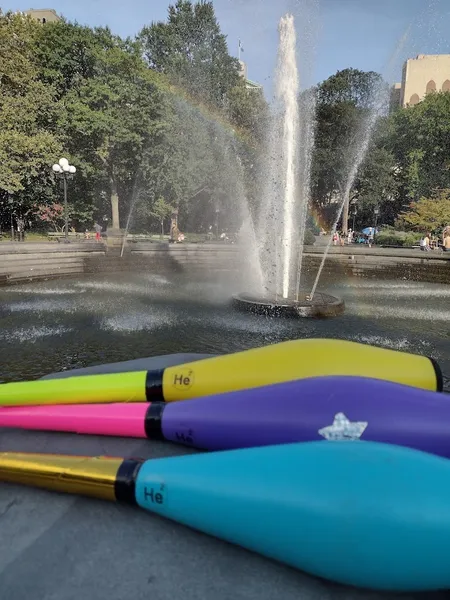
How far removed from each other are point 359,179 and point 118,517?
5174 cm

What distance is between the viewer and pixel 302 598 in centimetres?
Result: 202

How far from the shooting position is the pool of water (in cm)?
733

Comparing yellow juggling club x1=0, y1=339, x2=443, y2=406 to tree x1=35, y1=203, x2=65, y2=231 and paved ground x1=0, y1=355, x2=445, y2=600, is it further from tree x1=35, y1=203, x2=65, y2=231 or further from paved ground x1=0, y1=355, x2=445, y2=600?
tree x1=35, y1=203, x2=65, y2=231

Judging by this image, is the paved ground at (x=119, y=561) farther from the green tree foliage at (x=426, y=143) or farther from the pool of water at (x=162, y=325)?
the green tree foliage at (x=426, y=143)

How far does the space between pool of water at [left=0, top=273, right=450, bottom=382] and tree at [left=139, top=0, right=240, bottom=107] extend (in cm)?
3509

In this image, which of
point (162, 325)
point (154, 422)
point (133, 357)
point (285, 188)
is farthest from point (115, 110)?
point (154, 422)

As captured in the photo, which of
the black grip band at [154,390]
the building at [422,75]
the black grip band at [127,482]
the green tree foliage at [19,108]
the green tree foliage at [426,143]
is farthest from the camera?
the building at [422,75]

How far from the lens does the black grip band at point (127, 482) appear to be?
7.91ft

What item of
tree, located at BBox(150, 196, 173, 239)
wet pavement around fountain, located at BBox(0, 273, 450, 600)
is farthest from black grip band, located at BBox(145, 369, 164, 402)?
tree, located at BBox(150, 196, 173, 239)

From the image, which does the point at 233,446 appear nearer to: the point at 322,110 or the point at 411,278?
the point at 411,278

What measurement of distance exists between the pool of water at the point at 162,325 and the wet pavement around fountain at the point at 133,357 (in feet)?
0.09

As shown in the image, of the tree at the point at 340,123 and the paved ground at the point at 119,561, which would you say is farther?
the tree at the point at 340,123

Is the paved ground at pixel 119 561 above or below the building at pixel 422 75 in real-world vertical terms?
below

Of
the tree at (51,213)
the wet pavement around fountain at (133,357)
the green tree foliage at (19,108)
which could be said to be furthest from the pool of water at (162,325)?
the tree at (51,213)
